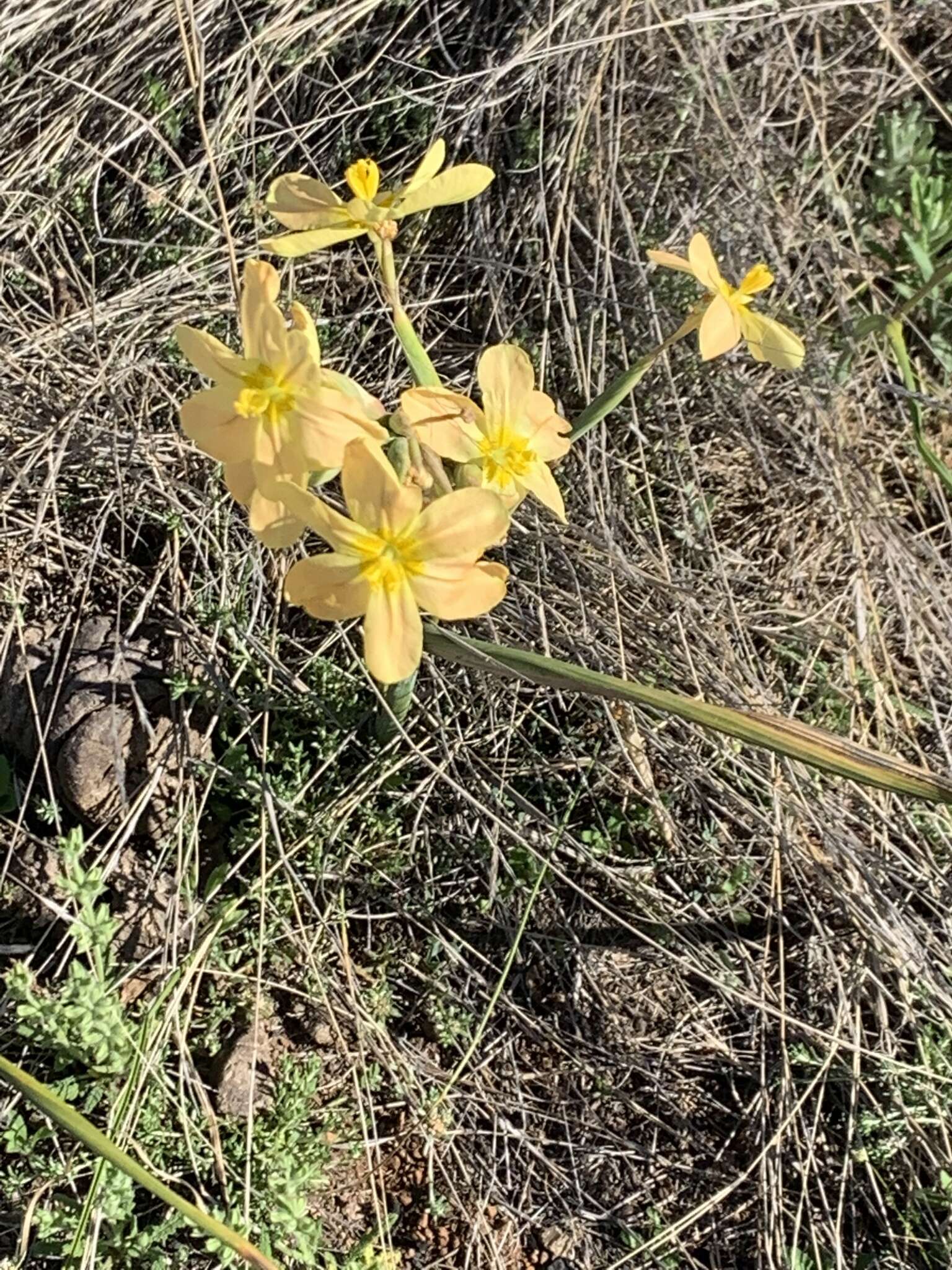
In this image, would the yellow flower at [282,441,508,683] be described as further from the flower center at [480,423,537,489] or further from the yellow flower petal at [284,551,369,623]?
the flower center at [480,423,537,489]

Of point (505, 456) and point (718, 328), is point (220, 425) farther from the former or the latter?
point (718, 328)

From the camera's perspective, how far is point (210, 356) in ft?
3.47

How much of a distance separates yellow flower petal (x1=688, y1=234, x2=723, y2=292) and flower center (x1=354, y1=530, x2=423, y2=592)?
1.94ft

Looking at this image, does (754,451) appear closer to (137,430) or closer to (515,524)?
(515,524)

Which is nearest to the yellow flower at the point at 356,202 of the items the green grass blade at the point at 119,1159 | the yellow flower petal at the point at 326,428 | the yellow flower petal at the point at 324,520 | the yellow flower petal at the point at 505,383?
the yellow flower petal at the point at 505,383

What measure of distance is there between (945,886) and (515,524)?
1.01 m

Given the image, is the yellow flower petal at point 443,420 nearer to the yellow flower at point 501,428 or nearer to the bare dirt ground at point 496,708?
the yellow flower at point 501,428

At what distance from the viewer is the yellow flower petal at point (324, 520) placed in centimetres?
99

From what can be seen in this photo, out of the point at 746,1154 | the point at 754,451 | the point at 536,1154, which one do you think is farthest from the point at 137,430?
the point at 746,1154

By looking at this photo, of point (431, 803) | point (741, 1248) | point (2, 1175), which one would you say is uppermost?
point (431, 803)

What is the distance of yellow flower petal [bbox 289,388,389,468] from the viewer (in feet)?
3.39

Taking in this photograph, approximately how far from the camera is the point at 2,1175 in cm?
150

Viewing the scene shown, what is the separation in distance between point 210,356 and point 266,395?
3.1 inches

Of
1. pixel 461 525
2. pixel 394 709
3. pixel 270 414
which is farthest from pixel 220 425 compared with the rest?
pixel 394 709
